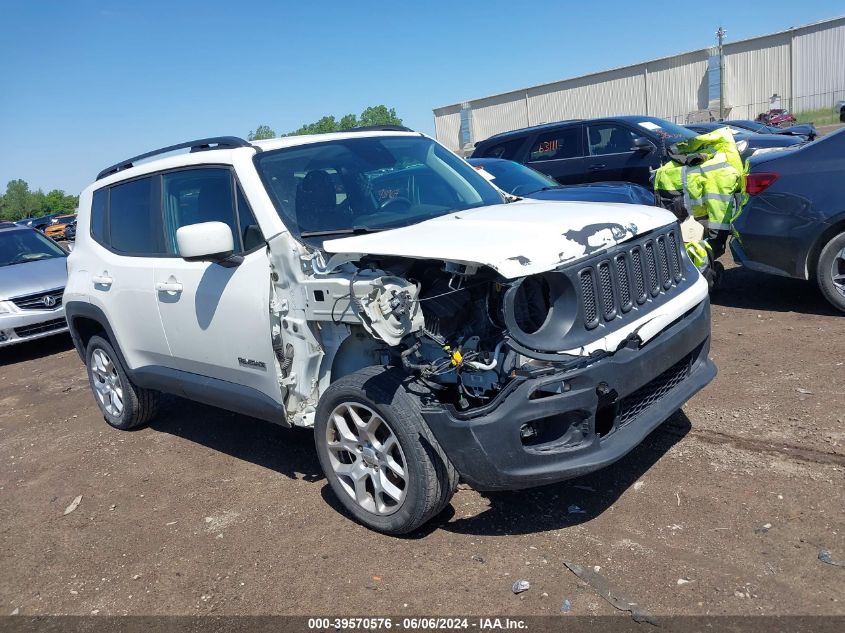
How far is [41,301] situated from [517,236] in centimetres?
792

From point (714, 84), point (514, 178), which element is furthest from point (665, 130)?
point (714, 84)

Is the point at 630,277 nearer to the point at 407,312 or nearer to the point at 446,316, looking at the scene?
the point at 446,316

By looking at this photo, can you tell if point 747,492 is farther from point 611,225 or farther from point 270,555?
point 270,555

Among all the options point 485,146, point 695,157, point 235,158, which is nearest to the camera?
point 235,158

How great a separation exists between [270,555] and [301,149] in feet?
7.62

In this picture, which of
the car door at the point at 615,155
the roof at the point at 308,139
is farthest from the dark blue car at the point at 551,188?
the car door at the point at 615,155

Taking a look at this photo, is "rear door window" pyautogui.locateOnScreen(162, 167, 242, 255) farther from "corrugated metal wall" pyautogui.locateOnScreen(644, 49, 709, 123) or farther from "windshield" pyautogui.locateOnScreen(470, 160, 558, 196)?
"corrugated metal wall" pyautogui.locateOnScreen(644, 49, 709, 123)

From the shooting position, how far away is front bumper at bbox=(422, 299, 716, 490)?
313cm

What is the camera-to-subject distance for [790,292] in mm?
7090

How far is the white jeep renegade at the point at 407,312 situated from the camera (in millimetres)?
3225

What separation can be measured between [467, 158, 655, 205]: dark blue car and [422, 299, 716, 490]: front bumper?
3085 mm

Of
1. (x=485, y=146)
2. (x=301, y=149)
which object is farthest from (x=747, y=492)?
(x=485, y=146)

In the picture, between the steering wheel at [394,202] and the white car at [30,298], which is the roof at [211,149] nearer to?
the steering wheel at [394,202]

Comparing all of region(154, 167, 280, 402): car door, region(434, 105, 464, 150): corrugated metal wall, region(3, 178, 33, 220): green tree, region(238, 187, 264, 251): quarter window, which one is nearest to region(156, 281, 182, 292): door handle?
region(154, 167, 280, 402): car door
